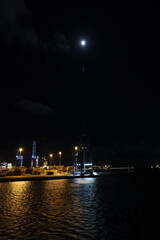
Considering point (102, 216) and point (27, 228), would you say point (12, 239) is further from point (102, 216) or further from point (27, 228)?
point (102, 216)

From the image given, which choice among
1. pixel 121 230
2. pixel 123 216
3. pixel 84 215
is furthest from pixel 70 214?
pixel 121 230

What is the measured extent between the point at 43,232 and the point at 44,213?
552 centimetres

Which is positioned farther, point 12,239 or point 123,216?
point 123,216

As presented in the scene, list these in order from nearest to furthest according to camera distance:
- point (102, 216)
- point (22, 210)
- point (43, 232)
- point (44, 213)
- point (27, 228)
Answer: point (43, 232), point (27, 228), point (102, 216), point (44, 213), point (22, 210)

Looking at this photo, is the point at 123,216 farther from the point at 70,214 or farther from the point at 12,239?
the point at 12,239

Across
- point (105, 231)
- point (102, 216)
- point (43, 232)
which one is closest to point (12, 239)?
point (43, 232)

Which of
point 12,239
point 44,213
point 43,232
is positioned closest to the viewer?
point 12,239

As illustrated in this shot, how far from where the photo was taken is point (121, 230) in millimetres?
13273

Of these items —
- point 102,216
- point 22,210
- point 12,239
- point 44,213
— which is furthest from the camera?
point 22,210

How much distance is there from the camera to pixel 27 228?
1370 centimetres

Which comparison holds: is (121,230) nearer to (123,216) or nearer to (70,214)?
(123,216)

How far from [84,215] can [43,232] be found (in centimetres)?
512

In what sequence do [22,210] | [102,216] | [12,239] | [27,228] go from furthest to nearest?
1. [22,210]
2. [102,216]
3. [27,228]
4. [12,239]

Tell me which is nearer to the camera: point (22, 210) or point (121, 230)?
point (121, 230)
